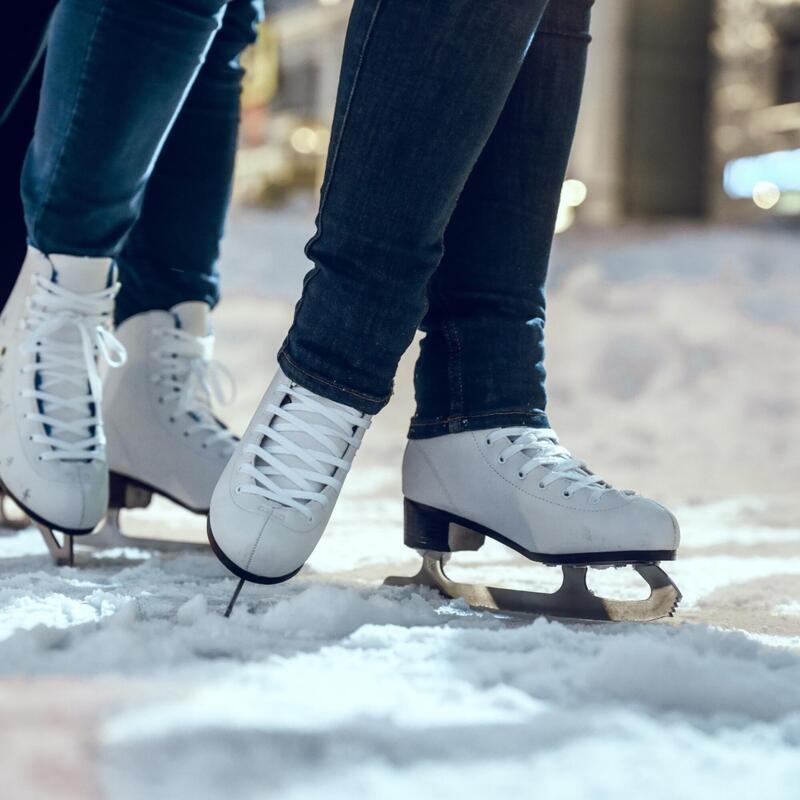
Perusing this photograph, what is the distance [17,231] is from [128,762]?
816mm

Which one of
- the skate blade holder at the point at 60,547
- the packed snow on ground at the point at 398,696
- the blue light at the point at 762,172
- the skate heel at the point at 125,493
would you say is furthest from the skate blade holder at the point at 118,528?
the blue light at the point at 762,172

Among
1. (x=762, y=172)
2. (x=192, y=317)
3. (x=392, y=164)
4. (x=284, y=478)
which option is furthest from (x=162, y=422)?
(x=762, y=172)

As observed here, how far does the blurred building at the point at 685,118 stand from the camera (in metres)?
5.69

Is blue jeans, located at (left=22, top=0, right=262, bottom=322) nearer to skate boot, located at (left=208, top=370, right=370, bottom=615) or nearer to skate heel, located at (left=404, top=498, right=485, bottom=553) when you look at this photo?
skate boot, located at (left=208, top=370, right=370, bottom=615)

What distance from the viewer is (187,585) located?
29.3 inches

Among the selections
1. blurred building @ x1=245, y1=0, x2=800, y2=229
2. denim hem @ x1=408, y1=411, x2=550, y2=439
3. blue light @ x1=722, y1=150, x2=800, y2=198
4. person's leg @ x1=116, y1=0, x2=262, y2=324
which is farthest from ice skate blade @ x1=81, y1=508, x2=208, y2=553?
blue light @ x1=722, y1=150, x2=800, y2=198

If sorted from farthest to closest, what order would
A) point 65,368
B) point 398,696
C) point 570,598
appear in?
point 65,368
point 570,598
point 398,696

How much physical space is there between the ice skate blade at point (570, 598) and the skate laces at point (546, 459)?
0.07 metres

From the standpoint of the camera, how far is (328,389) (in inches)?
25.5

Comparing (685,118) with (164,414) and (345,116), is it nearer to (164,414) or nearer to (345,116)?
(164,414)

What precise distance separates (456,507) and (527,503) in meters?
0.06

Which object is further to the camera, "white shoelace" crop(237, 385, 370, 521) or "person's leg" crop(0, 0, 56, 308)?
"person's leg" crop(0, 0, 56, 308)

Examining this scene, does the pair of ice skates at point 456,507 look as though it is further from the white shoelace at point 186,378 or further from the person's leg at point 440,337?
the white shoelace at point 186,378

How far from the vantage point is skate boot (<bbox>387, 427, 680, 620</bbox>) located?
0.69m
